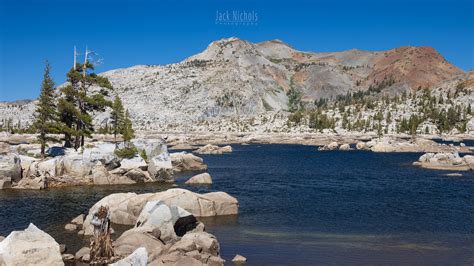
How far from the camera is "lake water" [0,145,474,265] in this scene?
31422mm

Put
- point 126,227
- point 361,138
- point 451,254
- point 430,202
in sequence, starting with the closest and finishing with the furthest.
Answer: point 451,254
point 126,227
point 430,202
point 361,138

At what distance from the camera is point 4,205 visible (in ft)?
161

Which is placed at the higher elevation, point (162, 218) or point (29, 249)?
point (162, 218)

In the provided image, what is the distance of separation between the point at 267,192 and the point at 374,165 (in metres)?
43.5

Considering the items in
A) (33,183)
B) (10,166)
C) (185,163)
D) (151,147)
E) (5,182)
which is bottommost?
(33,183)

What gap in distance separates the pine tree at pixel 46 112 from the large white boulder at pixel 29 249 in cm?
4967

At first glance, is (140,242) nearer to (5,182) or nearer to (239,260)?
(239,260)

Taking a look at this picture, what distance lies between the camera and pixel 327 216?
147ft

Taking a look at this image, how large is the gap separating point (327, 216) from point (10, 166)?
42851 mm

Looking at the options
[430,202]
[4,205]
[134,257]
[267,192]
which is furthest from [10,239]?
[430,202]

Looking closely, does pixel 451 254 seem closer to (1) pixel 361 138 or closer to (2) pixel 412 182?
(2) pixel 412 182

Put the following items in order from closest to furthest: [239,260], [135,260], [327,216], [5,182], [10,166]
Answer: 1. [135,260]
2. [239,260]
3. [327,216]
4. [5,182]
5. [10,166]

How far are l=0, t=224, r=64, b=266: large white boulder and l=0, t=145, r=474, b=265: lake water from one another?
6.19 m

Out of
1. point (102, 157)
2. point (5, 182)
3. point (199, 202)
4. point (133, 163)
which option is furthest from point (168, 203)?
point (5, 182)
